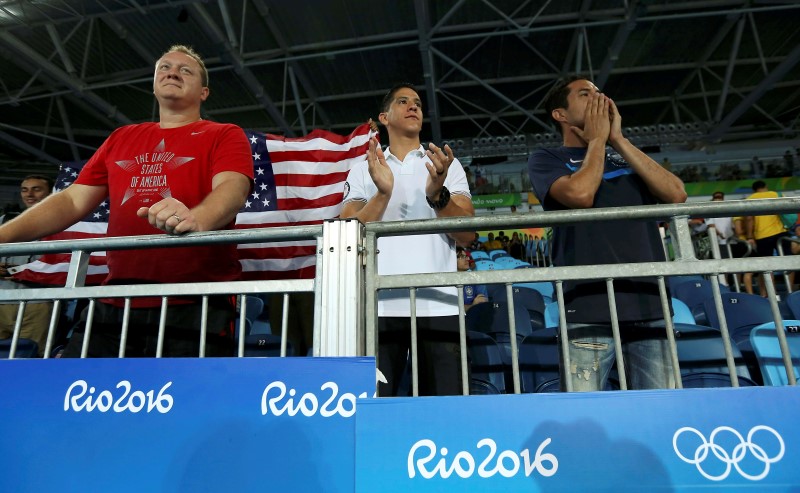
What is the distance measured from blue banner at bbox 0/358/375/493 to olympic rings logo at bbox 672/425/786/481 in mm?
791

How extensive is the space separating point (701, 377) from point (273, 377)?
196 cm

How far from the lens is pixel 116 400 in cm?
140

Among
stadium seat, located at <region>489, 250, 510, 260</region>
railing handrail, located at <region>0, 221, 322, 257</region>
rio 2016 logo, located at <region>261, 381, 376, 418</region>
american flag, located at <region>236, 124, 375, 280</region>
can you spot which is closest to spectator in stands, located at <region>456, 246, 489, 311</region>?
american flag, located at <region>236, 124, 375, 280</region>

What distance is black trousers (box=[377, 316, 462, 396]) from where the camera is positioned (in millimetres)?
1947

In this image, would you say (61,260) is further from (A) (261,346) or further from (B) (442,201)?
(B) (442,201)

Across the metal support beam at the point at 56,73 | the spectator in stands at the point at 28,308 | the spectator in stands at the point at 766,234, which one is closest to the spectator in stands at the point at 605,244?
the spectator in stands at the point at 28,308

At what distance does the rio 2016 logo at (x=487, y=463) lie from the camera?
3.86 feet

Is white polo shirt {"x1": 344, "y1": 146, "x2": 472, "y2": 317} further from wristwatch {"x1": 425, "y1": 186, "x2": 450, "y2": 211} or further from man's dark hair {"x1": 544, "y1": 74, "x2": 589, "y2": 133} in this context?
man's dark hair {"x1": 544, "y1": 74, "x2": 589, "y2": 133}

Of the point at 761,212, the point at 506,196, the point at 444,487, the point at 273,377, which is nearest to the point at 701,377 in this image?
the point at 761,212

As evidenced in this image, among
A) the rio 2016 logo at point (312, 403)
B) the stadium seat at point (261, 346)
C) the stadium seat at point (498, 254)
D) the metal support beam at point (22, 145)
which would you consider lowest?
the rio 2016 logo at point (312, 403)

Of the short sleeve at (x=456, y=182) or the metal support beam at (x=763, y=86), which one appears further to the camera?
the metal support beam at (x=763, y=86)

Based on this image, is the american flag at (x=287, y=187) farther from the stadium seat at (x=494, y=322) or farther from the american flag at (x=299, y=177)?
the stadium seat at (x=494, y=322)

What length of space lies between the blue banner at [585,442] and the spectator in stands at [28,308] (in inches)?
170

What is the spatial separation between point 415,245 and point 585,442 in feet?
3.70
